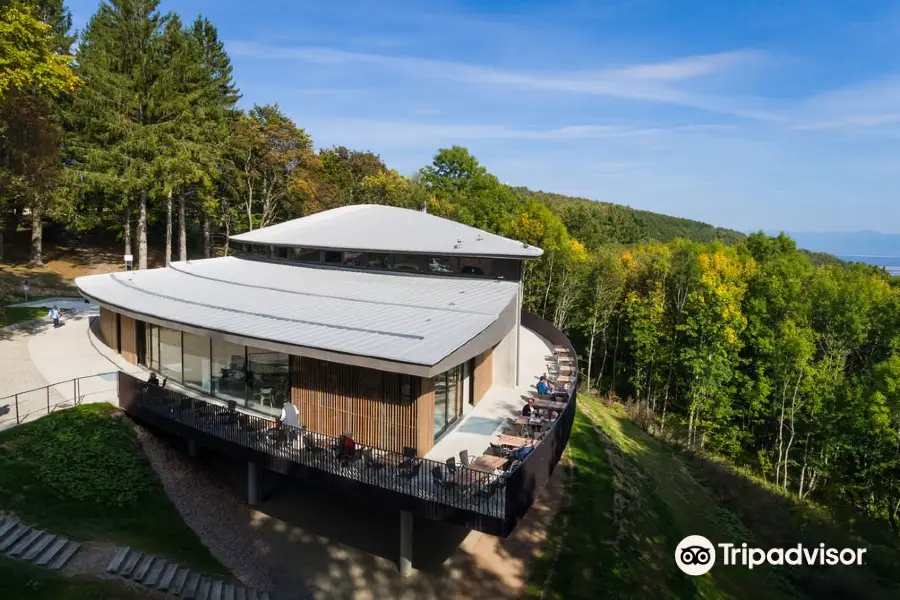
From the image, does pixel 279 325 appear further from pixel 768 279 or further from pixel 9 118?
pixel 768 279

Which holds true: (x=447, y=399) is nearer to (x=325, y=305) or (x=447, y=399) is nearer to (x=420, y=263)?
(x=325, y=305)

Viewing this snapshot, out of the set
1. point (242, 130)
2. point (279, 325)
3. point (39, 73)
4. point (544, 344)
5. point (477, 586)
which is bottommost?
point (477, 586)

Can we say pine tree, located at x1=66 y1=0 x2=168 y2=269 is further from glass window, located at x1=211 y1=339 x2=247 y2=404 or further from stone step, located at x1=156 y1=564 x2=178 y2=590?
stone step, located at x1=156 y1=564 x2=178 y2=590

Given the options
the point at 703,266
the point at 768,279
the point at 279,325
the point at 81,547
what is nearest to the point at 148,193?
the point at 279,325

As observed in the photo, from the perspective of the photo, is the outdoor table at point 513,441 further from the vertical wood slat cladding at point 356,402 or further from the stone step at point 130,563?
the stone step at point 130,563

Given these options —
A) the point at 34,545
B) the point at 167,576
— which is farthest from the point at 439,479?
the point at 34,545

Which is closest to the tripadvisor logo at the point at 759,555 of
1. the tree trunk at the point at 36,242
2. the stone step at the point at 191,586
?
the stone step at the point at 191,586
